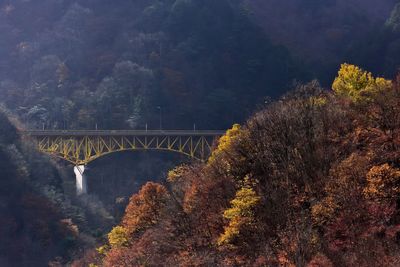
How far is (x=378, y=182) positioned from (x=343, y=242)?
80.2 inches

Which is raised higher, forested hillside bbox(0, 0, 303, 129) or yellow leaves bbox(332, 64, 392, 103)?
forested hillside bbox(0, 0, 303, 129)

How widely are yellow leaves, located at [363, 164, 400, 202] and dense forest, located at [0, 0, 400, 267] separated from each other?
45mm

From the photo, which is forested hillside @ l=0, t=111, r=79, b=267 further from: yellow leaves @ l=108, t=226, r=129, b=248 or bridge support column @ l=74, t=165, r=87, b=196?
yellow leaves @ l=108, t=226, r=129, b=248

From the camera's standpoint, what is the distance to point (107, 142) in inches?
2162

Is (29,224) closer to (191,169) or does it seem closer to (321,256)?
(191,169)

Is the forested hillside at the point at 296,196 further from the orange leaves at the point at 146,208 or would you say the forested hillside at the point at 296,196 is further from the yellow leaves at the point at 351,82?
the yellow leaves at the point at 351,82

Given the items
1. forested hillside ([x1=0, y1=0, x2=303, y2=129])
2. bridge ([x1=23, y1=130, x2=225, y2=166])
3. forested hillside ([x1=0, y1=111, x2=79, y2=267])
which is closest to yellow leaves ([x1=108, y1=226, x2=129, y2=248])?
forested hillside ([x1=0, y1=111, x2=79, y2=267])

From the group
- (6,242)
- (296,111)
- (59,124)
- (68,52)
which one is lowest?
(6,242)

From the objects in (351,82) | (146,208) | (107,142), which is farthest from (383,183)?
(107,142)

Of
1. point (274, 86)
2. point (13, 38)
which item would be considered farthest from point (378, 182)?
point (13, 38)

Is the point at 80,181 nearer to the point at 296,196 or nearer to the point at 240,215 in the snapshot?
the point at 240,215

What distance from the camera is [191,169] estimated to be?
87.2ft

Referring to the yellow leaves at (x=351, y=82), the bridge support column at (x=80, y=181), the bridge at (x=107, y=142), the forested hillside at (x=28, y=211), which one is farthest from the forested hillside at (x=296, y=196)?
the bridge support column at (x=80, y=181)

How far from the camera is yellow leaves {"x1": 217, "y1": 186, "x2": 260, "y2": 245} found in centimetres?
1805
